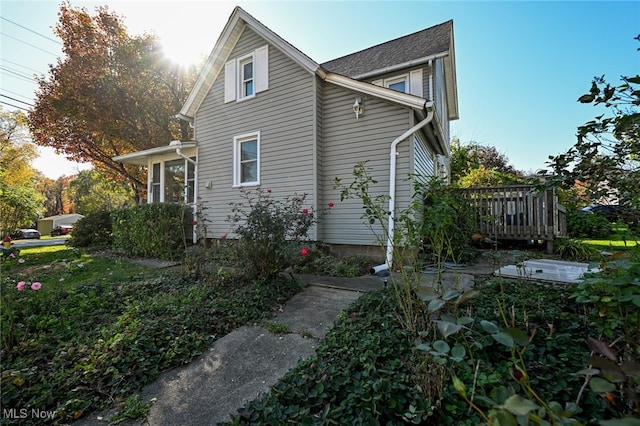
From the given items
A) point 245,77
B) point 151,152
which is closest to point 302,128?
point 245,77

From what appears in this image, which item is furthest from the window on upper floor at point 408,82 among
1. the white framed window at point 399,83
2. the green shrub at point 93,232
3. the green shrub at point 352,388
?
the green shrub at point 93,232

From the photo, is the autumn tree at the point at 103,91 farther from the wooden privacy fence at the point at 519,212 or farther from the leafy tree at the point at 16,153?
the wooden privacy fence at the point at 519,212

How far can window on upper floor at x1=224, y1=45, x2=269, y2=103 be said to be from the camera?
769 centimetres

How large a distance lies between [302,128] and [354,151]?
1461 millimetres

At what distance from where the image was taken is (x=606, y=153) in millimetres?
2346

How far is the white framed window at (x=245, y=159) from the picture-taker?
25.6ft

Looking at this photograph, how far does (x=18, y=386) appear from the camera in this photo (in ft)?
6.66

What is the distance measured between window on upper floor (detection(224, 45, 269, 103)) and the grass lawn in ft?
18.5

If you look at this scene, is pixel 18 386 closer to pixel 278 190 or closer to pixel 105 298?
pixel 105 298

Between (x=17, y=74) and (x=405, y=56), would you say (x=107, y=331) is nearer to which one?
(x=405, y=56)

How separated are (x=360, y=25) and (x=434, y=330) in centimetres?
819

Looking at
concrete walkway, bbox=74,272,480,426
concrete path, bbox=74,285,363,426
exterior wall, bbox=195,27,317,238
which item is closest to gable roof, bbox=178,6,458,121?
exterior wall, bbox=195,27,317,238

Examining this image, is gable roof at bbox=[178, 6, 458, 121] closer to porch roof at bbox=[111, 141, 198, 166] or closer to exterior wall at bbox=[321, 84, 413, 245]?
exterior wall at bbox=[321, 84, 413, 245]

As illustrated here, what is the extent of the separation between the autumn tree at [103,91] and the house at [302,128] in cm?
465
